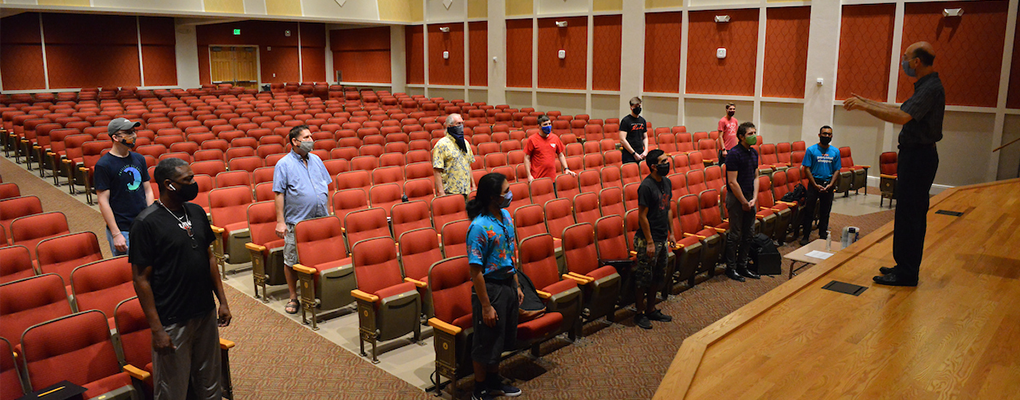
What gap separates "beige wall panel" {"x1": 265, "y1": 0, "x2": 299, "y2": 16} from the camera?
17391 millimetres

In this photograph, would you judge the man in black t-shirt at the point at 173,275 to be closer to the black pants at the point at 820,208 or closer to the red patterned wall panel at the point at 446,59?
the black pants at the point at 820,208

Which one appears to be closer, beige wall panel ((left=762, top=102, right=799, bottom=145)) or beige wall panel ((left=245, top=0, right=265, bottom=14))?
beige wall panel ((left=762, top=102, right=799, bottom=145))

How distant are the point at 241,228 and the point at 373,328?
2.34 m

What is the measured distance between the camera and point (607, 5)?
1588 cm

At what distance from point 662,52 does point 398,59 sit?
10353 millimetres

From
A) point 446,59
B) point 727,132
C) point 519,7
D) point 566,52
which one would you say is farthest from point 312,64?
point 727,132

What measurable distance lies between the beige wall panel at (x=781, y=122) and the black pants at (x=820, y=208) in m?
5.59

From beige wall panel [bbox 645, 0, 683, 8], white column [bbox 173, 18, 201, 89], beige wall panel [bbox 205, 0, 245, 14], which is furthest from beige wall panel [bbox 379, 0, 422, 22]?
beige wall panel [bbox 645, 0, 683, 8]

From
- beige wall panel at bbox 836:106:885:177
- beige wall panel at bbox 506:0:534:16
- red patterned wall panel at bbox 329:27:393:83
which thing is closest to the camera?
beige wall panel at bbox 836:106:885:177

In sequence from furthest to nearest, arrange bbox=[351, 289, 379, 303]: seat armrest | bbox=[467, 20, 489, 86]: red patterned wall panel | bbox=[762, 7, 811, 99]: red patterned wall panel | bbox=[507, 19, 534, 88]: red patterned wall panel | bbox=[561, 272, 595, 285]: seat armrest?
bbox=[467, 20, 489, 86]: red patterned wall panel → bbox=[507, 19, 534, 88]: red patterned wall panel → bbox=[762, 7, 811, 99]: red patterned wall panel → bbox=[561, 272, 595, 285]: seat armrest → bbox=[351, 289, 379, 303]: seat armrest

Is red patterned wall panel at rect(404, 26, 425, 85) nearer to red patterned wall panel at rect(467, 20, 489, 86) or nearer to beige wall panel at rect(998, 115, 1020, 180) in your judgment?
red patterned wall panel at rect(467, 20, 489, 86)

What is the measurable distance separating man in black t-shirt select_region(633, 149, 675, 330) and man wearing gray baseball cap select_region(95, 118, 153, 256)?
12.1 feet

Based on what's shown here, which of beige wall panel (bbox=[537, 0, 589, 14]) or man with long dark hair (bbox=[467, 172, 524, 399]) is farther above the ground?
beige wall panel (bbox=[537, 0, 589, 14])

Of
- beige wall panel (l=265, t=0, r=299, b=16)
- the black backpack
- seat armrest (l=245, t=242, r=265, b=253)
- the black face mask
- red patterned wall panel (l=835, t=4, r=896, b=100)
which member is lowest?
the black backpack
